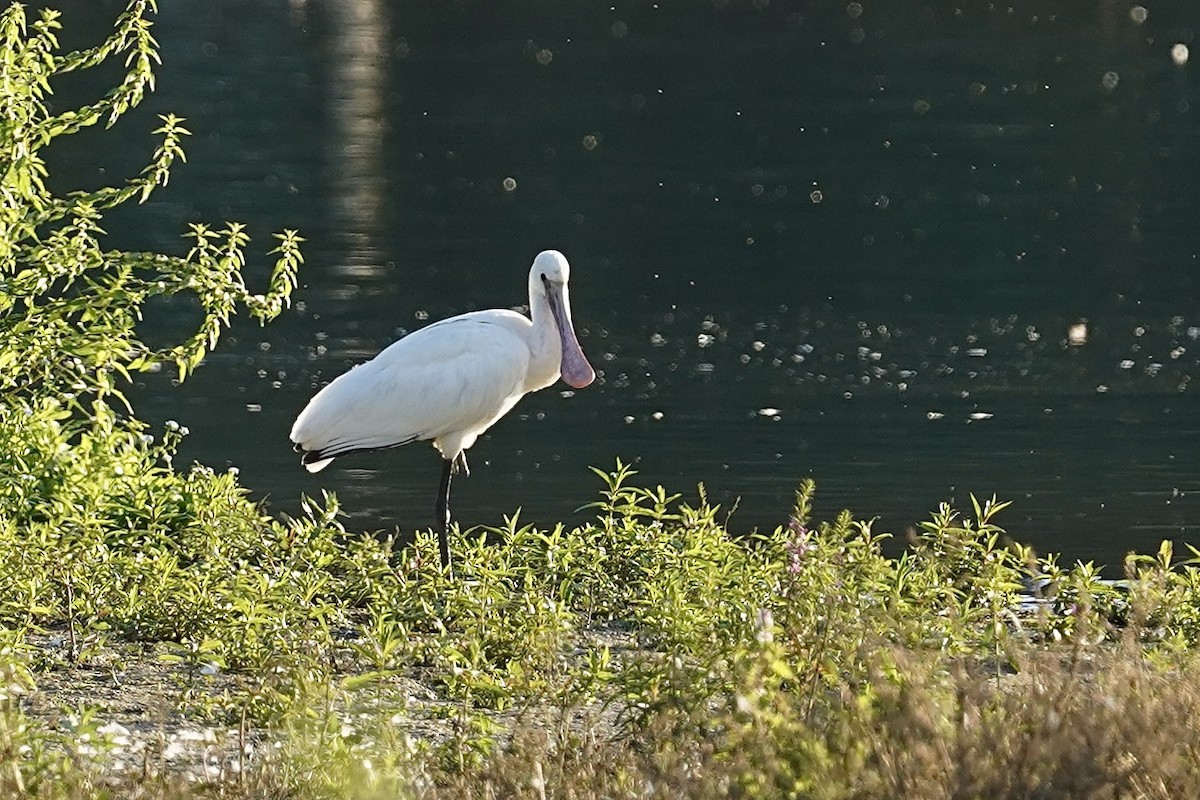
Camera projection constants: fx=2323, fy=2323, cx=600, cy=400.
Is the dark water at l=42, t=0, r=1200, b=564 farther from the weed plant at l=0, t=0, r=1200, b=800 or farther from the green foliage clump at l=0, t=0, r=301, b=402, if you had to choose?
the green foliage clump at l=0, t=0, r=301, b=402

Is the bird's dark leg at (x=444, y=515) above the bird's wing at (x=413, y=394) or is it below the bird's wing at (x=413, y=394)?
below

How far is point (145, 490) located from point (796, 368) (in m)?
6.37

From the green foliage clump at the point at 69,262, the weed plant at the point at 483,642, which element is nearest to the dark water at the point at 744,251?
the weed plant at the point at 483,642

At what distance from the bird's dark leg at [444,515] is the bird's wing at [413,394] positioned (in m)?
0.19

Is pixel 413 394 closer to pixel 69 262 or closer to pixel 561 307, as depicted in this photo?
pixel 561 307

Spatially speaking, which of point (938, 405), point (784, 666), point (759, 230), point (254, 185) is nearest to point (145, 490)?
point (784, 666)

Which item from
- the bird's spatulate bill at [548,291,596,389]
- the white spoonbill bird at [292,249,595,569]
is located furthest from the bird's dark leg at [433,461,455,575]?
the bird's spatulate bill at [548,291,596,389]

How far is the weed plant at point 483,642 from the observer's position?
14.2ft

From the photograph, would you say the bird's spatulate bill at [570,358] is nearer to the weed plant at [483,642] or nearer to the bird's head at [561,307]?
the bird's head at [561,307]

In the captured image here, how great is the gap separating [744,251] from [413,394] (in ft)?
32.9

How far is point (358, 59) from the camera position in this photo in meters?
38.6

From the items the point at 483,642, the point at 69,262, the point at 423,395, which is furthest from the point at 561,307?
the point at 483,642

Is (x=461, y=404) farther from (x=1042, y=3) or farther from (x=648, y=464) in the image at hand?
(x=1042, y=3)

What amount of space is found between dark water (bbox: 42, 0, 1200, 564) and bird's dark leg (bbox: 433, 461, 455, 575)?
2.90 feet
